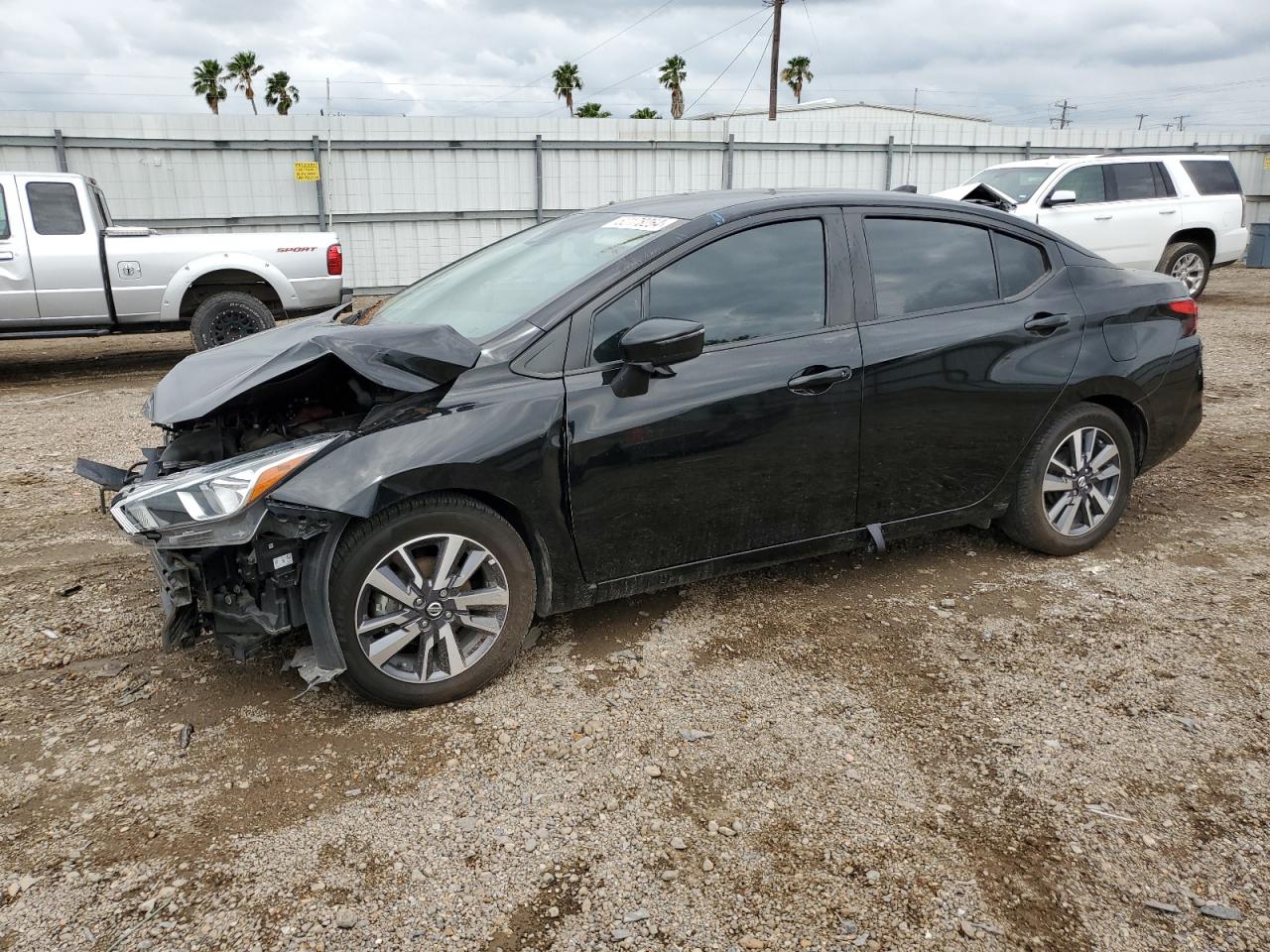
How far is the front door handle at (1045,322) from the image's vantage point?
4.08 meters

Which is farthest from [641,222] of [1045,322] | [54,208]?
[54,208]

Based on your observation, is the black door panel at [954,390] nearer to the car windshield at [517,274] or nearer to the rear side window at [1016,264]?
the rear side window at [1016,264]

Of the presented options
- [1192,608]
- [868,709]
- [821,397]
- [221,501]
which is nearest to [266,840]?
[221,501]

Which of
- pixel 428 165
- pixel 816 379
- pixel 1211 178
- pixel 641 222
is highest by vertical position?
pixel 428 165

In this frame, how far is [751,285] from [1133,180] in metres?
10.7

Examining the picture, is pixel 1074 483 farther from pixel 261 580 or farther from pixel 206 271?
pixel 206 271

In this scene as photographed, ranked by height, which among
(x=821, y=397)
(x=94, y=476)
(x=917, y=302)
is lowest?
(x=94, y=476)

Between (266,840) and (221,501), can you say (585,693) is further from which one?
(221,501)

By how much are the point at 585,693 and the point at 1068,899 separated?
1.61 metres

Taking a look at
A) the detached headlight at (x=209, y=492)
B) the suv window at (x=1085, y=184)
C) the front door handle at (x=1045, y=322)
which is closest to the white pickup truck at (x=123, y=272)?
the detached headlight at (x=209, y=492)

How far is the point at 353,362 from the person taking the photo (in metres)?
3.01

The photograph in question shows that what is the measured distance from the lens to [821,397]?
3607 millimetres

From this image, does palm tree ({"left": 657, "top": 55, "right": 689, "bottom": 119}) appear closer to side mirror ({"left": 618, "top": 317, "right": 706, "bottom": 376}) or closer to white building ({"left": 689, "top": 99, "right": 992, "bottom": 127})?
white building ({"left": 689, "top": 99, "right": 992, "bottom": 127})

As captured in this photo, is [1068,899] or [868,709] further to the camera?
[868,709]
